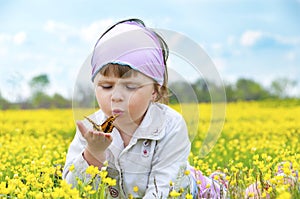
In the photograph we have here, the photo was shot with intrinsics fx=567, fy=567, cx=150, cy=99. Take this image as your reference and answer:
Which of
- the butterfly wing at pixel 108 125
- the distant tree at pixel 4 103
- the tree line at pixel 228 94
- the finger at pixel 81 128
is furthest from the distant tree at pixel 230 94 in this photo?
the finger at pixel 81 128

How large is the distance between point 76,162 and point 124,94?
518 millimetres

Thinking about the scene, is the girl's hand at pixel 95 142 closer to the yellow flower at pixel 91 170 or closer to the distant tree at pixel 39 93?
the yellow flower at pixel 91 170

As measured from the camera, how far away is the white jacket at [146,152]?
3473mm

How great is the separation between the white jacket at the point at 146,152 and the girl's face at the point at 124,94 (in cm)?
18

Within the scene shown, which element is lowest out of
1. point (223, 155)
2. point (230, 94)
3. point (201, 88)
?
point (223, 155)

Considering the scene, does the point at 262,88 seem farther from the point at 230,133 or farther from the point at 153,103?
the point at 153,103

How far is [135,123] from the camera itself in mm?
3475

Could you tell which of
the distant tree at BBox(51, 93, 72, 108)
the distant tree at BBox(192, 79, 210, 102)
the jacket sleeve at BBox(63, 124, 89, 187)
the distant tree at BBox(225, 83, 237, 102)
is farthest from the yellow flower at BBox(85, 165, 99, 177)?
the distant tree at BBox(225, 83, 237, 102)

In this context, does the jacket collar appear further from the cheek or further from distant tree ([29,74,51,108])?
distant tree ([29,74,51,108])

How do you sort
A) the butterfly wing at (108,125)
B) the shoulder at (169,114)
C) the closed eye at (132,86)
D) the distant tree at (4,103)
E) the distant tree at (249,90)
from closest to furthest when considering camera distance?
1. the butterfly wing at (108,125)
2. the closed eye at (132,86)
3. the shoulder at (169,114)
4. the distant tree at (4,103)
5. the distant tree at (249,90)

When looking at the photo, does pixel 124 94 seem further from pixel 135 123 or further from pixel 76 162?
pixel 76 162

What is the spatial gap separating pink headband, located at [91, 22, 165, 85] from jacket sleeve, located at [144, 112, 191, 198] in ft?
1.20

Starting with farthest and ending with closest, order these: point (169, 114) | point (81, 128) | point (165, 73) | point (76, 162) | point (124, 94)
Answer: point (169, 114) → point (165, 73) → point (76, 162) → point (124, 94) → point (81, 128)

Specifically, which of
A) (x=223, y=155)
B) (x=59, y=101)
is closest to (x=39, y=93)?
(x=59, y=101)
